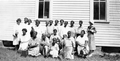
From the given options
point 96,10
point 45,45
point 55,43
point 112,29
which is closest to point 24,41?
point 45,45

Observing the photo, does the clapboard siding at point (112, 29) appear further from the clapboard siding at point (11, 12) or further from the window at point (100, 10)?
the clapboard siding at point (11, 12)

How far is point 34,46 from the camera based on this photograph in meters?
6.42

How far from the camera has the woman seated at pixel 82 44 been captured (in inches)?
255

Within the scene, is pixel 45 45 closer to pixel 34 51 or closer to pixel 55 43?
pixel 55 43

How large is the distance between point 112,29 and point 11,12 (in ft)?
21.4

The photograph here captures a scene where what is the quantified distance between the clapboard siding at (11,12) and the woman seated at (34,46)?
2.75m

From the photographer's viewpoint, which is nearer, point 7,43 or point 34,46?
point 34,46

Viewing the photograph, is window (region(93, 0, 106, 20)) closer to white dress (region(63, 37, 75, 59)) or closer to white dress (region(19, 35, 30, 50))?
white dress (region(63, 37, 75, 59))

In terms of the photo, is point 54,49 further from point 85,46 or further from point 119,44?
point 119,44

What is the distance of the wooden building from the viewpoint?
8094mm

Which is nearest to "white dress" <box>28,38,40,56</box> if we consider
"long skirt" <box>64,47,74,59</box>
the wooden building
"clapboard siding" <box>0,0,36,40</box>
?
"long skirt" <box>64,47,74,59</box>

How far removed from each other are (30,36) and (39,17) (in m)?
2.48

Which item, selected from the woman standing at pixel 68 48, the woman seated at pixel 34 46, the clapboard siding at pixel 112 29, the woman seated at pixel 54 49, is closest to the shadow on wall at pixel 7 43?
the woman seated at pixel 34 46

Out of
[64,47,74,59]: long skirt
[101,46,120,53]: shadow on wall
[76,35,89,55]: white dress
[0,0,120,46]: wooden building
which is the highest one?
[0,0,120,46]: wooden building
